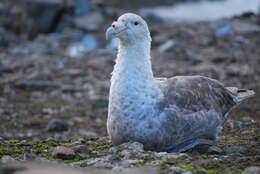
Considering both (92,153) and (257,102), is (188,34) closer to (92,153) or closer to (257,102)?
(257,102)

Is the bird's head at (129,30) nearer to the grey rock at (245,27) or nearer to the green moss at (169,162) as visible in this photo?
the green moss at (169,162)

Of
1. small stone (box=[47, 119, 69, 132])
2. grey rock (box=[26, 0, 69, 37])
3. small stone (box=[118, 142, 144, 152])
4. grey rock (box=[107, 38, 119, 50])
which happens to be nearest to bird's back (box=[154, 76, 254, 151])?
small stone (box=[118, 142, 144, 152])

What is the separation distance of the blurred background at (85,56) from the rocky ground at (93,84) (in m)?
0.02

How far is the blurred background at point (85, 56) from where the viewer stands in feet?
38.3

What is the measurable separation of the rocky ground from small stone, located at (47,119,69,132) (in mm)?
17

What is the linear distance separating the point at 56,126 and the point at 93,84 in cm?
314

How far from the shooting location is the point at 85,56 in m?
16.4

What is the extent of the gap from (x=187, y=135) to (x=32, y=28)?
1315cm

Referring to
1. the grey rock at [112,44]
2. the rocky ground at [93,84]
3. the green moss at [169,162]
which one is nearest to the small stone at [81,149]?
the rocky ground at [93,84]

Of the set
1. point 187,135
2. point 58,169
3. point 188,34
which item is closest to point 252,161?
point 187,135

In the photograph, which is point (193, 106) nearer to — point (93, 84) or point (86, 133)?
point (86, 133)

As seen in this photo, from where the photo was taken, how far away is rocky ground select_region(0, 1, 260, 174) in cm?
668

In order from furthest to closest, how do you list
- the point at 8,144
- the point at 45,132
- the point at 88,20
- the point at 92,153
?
the point at 88,20 → the point at 45,132 → the point at 8,144 → the point at 92,153

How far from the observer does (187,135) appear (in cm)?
720
